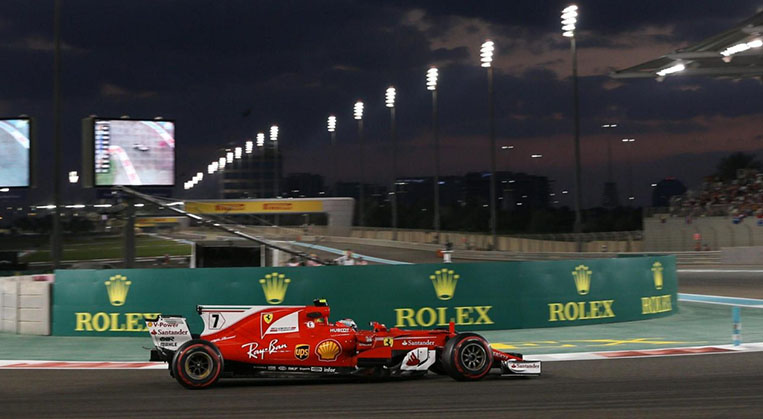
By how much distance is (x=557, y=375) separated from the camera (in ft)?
36.7

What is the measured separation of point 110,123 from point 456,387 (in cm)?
1752

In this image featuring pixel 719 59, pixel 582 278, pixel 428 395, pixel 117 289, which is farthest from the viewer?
pixel 719 59

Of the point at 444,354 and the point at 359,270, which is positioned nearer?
the point at 444,354

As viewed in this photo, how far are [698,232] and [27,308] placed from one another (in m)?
38.0

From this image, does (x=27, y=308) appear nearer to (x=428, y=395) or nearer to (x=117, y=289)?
(x=117, y=289)

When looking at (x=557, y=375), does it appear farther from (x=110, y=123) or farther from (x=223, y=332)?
(x=110, y=123)

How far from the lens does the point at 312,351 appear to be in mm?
10836

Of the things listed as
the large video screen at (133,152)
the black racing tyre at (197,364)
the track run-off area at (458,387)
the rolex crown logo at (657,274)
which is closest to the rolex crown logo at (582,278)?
the track run-off area at (458,387)

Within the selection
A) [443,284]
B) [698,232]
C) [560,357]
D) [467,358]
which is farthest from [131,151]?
[698,232]

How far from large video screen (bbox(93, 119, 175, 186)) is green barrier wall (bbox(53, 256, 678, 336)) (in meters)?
7.54

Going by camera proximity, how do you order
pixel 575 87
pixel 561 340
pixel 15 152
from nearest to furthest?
pixel 561 340 < pixel 15 152 < pixel 575 87

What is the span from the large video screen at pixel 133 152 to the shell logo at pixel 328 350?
15.3 m

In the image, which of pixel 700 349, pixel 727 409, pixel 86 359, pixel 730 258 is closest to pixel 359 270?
pixel 86 359

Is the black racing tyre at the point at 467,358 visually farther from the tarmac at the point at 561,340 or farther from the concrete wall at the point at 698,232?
the concrete wall at the point at 698,232
